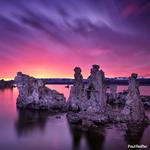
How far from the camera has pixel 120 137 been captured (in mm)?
50844

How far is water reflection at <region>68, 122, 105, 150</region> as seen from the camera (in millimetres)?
46603

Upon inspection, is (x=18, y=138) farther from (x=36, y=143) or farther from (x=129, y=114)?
(x=129, y=114)

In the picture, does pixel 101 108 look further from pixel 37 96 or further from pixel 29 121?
pixel 37 96

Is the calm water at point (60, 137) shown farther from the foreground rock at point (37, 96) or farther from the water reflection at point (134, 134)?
the foreground rock at point (37, 96)

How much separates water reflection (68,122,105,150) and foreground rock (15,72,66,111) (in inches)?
1227

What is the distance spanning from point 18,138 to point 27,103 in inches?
1615

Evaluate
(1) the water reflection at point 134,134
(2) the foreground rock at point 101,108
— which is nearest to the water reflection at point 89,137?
(2) the foreground rock at point 101,108

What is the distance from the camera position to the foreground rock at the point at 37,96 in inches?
3548

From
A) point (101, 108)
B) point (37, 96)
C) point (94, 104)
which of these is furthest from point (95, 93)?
point (37, 96)

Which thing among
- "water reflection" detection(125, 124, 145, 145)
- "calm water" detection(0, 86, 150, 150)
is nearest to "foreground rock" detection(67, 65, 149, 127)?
"water reflection" detection(125, 124, 145, 145)

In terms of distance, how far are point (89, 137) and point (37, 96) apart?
43.5 meters

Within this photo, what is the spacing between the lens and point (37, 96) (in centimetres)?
9106

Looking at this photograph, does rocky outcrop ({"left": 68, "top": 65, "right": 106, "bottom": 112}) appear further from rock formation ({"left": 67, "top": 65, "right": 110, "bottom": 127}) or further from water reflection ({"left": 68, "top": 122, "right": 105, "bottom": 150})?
water reflection ({"left": 68, "top": 122, "right": 105, "bottom": 150})

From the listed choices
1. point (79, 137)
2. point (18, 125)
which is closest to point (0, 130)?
point (18, 125)
